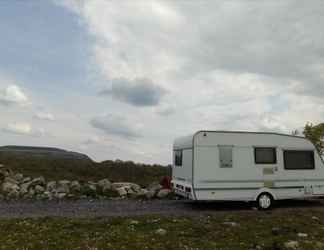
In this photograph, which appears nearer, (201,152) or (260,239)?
(260,239)

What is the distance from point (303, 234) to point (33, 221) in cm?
712

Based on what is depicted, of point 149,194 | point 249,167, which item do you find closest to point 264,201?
point 249,167

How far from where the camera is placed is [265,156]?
498 inches

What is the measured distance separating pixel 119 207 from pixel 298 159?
710 cm

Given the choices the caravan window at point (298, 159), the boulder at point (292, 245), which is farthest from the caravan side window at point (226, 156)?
the boulder at point (292, 245)

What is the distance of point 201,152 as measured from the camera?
1206cm

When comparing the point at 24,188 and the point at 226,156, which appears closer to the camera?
the point at 226,156

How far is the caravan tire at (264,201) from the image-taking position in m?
12.4

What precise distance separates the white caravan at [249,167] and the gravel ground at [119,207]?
2.15 ft

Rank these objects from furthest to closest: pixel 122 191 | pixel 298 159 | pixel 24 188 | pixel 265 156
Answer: pixel 24 188
pixel 122 191
pixel 298 159
pixel 265 156

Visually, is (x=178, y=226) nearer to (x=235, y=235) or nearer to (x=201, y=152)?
(x=235, y=235)

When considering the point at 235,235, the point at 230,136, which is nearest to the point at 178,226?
the point at 235,235

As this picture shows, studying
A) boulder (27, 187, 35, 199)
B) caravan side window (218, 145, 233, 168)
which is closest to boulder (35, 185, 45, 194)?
boulder (27, 187, 35, 199)

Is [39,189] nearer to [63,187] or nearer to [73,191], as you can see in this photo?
[63,187]
